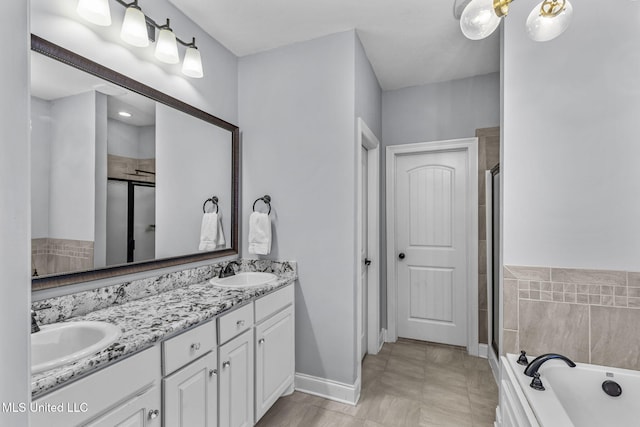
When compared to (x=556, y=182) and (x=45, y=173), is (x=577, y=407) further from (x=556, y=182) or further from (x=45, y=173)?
(x=45, y=173)

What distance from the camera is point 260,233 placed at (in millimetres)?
2277

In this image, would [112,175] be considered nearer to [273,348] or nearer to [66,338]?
[66,338]

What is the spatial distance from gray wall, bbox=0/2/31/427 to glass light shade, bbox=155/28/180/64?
1.52m

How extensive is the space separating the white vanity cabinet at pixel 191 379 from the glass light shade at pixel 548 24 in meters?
1.79

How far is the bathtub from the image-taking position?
138 centimetres

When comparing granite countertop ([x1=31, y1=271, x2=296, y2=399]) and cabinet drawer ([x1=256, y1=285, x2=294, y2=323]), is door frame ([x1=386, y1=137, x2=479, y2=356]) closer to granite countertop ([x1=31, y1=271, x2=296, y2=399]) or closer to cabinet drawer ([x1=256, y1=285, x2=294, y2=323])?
cabinet drawer ([x1=256, y1=285, x2=294, y2=323])

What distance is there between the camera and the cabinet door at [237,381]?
4.99ft

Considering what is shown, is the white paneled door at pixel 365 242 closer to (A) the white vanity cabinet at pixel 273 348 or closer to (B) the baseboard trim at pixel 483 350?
(A) the white vanity cabinet at pixel 273 348

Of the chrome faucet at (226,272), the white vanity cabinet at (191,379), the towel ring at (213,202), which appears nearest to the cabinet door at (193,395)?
the white vanity cabinet at (191,379)

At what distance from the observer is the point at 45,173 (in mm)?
1312

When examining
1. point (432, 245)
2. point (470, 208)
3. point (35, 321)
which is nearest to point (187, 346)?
point (35, 321)

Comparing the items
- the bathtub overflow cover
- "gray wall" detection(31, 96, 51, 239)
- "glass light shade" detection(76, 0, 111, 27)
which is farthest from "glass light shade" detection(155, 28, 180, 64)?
the bathtub overflow cover

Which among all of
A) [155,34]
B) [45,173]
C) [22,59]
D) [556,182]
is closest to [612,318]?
[556,182]

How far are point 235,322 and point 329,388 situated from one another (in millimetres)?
1037
